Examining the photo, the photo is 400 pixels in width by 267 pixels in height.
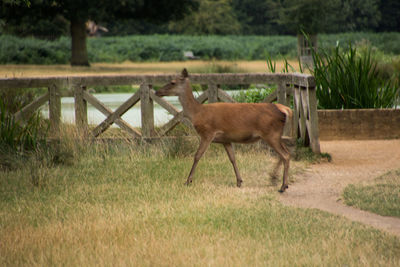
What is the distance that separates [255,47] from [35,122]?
152ft

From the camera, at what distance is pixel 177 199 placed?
7.96 meters

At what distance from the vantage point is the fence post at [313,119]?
10914 mm

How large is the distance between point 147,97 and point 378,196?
4.96 meters

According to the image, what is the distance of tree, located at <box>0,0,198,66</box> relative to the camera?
117ft

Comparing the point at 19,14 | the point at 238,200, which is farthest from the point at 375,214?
the point at 19,14

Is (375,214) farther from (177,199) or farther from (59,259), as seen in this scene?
(59,259)

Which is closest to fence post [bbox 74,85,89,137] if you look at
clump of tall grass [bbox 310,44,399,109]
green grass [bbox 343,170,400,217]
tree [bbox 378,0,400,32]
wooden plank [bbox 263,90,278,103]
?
wooden plank [bbox 263,90,278,103]

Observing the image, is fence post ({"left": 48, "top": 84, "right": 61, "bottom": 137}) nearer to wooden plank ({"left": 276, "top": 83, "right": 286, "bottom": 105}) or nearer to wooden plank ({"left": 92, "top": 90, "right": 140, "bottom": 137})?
wooden plank ({"left": 92, "top": 90, "right": 140, "bottom": 137})

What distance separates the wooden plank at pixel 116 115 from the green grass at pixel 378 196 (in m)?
4.42

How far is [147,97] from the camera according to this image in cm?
1163

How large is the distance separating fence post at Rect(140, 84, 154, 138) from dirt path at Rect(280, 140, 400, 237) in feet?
9.74

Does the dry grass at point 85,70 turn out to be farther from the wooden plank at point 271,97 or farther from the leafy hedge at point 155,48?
the wooden plank at point 271,97

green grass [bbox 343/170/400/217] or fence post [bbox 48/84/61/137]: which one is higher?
fence post [bbox 48/84/61/137]

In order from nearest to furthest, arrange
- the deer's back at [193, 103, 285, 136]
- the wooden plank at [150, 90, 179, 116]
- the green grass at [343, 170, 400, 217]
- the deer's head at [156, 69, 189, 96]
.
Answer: the green grass at [343, 170, 400, 217]
the deer's back at [193, 103, 285, 136]
the deer's head at [156, 69, 189, 96]
the wooden plank at [150, 90, 179, 116]
